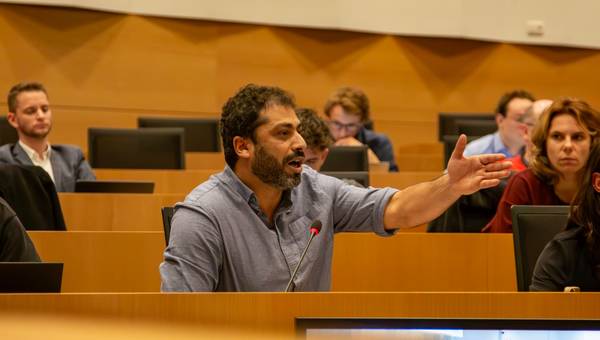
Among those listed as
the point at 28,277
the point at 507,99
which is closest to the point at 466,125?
the point at 507,99

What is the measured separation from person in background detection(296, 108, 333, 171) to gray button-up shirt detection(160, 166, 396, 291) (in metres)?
1.35

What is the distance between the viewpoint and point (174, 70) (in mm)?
8617

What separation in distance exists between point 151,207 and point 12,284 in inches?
94.2

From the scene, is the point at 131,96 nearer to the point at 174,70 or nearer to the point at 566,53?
the point at 174,70

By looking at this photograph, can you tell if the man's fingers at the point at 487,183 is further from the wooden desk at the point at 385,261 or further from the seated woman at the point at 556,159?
the seated woman at the point at 556,159

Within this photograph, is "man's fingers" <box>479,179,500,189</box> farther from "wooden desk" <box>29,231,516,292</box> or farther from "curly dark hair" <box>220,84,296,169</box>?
"wooden desk" <box>29,231,516,292</box>

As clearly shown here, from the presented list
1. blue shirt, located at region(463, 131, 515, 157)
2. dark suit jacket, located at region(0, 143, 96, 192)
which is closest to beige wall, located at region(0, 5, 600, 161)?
→ blue shirt, located at region(463, 131, 515, 157)

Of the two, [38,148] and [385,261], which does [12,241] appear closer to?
[385,261]

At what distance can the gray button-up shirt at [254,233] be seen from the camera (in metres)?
2.62

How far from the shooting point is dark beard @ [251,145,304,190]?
280 cm

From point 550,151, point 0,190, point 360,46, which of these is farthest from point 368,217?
point 360,46

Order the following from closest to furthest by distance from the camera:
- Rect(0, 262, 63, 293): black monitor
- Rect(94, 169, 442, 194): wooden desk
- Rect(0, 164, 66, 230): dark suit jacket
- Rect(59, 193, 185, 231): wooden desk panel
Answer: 1. Rect(0, 262, 63, 293): black monitor
2. Rect(0, 164, 66, 230): dark suit jacket
3. Rect(59, 193, 185, 231): wooden desk panel
4. Rect(94, 169, 442, 194): wooden desk

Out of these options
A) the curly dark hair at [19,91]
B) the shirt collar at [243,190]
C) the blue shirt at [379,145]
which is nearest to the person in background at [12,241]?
the shirt collar at [243,190]

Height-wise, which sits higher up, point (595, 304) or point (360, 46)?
point (360, 46)
